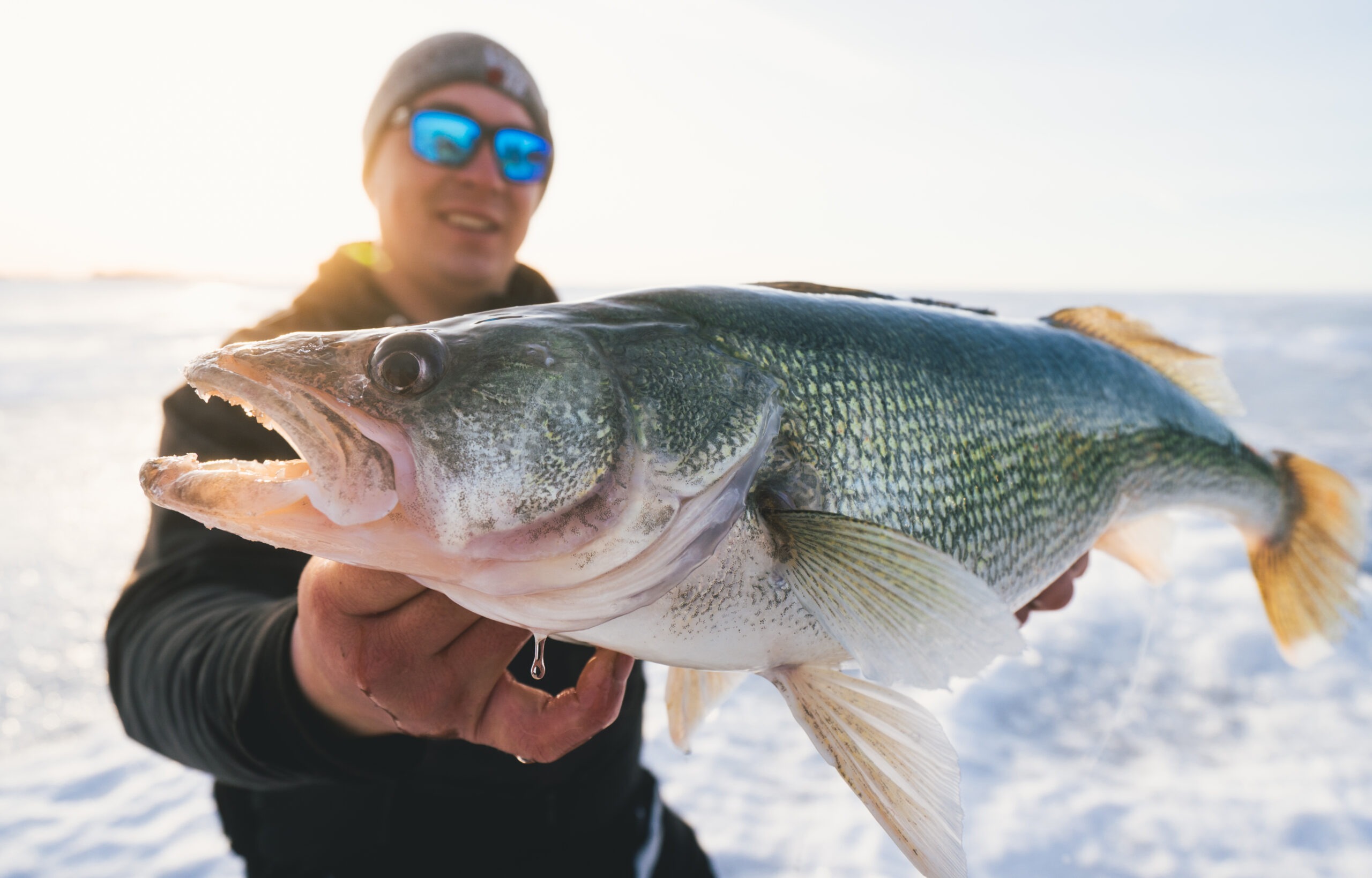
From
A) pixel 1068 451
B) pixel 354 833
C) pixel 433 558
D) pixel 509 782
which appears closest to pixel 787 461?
pixel 433 558

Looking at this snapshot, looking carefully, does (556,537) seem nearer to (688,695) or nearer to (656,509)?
(656,509)

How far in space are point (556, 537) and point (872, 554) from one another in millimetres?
518

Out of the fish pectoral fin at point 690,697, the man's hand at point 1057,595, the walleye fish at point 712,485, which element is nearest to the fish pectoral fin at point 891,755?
the walleye fish at point 712,485

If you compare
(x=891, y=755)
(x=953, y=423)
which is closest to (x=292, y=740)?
(x=891, y=755)

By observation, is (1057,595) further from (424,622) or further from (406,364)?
(406,364)

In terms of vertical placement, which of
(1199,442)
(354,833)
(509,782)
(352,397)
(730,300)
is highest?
(730,300)

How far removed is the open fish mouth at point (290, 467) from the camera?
955mm

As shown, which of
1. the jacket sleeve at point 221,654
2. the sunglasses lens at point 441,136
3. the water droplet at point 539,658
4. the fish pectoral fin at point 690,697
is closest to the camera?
the water droplet at point 539,658

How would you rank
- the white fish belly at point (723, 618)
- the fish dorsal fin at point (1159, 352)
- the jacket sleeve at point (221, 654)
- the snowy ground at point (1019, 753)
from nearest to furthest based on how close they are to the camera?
the white fish belly at point (723, 618) → the jacket sleeve at point (221, 654) → the fish dorsal fin at point (1159, 352) → the snowy ground at point (1019, 753)

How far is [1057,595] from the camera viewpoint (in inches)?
91.8

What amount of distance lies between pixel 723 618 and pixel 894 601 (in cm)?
29

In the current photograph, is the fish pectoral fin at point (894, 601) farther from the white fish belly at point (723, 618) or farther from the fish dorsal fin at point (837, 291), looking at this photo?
the fish dorsal fin at point (837, 291)

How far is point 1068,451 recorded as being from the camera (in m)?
1.76

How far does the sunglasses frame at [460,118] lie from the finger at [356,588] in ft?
6.19
